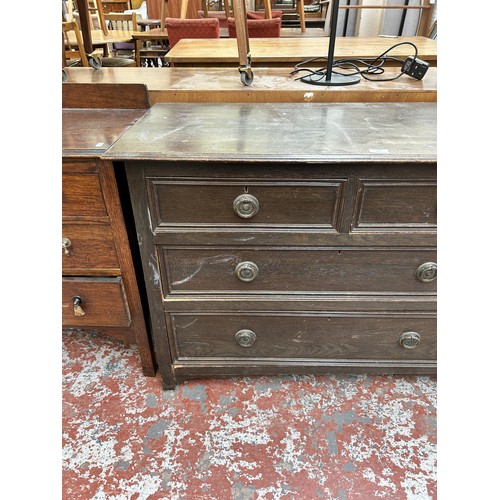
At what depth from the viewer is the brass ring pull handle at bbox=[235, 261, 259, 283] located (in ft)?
3.43

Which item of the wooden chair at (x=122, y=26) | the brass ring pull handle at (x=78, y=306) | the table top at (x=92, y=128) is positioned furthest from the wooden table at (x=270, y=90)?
the wooden chair at (x=122, y=26)

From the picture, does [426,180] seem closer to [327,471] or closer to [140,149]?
[140,149]

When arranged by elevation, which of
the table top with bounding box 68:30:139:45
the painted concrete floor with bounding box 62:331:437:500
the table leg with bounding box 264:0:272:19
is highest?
the table leg with bounding box 264:0:272:19

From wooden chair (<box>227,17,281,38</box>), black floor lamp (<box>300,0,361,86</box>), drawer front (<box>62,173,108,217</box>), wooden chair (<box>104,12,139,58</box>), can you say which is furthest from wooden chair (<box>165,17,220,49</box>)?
drawer front (<box>62,173,108,217</box>)

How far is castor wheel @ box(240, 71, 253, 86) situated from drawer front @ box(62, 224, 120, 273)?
73cm

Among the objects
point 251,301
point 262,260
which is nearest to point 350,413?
point 251,301

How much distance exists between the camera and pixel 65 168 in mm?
942

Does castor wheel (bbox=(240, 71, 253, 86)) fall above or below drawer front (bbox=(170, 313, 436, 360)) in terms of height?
above

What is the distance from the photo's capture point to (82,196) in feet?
3.26

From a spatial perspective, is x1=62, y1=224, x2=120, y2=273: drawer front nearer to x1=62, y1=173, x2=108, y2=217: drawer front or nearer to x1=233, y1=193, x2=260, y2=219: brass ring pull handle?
x1=62, y1=173, x2=108, y2=217: drawer front

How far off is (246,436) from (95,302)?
0.66 meters

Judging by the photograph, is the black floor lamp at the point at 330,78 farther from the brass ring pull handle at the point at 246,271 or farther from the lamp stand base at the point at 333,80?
the brass ring pull handle at the point at 246,271

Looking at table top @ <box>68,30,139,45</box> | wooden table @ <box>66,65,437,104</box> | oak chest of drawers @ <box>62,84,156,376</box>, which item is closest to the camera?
oak chest of drawers @ <box>62,84,156,376</box>

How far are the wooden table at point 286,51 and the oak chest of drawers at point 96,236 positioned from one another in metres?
0.85
